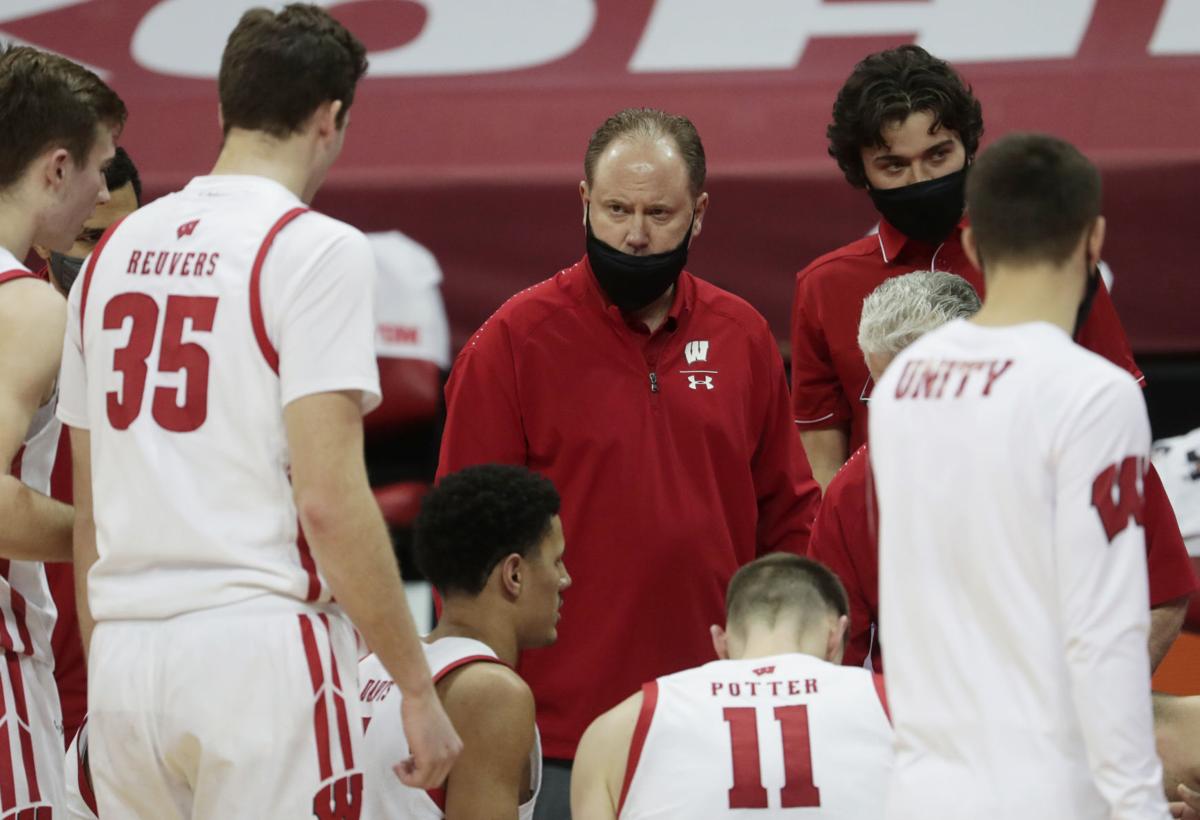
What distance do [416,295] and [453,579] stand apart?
2.20 metres

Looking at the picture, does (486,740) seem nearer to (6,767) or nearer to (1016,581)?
(6,767)

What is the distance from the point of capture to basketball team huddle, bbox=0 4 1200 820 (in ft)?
8.18

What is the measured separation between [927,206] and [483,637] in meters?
1.56

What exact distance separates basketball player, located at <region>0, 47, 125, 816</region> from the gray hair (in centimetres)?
154

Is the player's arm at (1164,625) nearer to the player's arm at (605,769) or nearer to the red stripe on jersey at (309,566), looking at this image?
the player's arm at (605,769)

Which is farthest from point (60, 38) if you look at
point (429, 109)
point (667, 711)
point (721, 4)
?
point (667, 711)

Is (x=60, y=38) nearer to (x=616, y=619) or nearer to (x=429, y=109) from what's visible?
(x=429, y=109)

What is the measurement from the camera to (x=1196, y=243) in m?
5.62

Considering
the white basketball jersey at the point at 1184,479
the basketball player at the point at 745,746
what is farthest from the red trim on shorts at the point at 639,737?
the white basketball jersey at the point at 1184,479

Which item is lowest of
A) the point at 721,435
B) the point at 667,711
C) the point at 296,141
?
the point at 667,711

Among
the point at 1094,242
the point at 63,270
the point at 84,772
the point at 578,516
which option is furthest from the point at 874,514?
the point at 63,270

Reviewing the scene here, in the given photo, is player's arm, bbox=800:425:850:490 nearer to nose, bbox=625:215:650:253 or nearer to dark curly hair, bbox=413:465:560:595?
nose, bbox=625:215:650:253

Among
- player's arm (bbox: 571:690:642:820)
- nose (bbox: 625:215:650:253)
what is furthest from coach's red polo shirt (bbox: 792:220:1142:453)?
player's arm (bbox: 571:690:642:820)

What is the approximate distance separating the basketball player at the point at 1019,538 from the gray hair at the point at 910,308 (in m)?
1.11
